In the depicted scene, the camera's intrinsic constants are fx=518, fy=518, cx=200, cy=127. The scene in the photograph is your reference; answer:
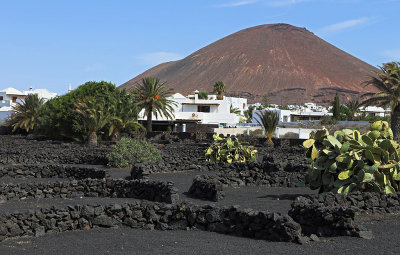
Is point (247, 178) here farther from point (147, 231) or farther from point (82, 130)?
point (82, 130)

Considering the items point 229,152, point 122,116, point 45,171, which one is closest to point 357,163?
point 229,152

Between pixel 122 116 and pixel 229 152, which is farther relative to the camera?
pixel 122 116

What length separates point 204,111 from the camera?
74.7m

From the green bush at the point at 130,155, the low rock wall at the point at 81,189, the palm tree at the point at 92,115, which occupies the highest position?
the palm tree at the point at 92,115

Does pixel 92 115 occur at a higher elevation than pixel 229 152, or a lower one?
higher

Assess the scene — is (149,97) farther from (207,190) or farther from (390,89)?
(207,190)

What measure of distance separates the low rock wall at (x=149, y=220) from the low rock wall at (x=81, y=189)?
3.99m

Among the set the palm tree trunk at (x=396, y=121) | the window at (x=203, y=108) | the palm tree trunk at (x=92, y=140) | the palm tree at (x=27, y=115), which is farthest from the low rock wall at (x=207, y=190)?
the window at (x=203, y=108)

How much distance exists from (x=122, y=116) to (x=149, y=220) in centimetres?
3089

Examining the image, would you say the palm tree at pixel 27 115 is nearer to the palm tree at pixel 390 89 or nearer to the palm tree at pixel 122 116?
the palm tree at pixel 122 116

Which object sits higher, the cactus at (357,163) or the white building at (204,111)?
the white building at (204,111)

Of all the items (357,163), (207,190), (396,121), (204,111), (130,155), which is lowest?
(207,190)

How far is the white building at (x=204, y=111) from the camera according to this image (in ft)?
219

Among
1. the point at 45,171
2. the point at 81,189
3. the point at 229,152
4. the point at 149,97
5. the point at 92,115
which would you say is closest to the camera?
the point at 81,189
